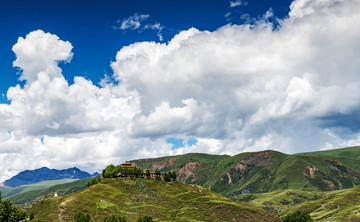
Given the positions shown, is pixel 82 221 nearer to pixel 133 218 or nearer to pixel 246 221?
pixel 133 218

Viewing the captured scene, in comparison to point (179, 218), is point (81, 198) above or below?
above

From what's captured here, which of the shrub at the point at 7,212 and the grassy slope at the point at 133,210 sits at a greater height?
the shrub at the point at 7,212

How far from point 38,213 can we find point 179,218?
7738cm

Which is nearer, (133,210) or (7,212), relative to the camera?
(7,212)

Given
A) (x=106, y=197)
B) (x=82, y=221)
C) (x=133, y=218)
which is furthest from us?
(x=106, y=197)

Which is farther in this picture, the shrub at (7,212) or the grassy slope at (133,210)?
the grassy slope at (133,210)

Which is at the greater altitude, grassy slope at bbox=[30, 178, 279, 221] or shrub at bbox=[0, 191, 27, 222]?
shrub at bbox=[0, 191, 27, 222]

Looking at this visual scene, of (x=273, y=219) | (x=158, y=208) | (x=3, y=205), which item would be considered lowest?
(x=273, y=219)

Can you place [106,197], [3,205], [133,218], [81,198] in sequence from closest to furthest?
[3,205] < [133,218] < [81,198] < [106,197]

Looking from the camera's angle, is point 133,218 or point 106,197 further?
point 106,197

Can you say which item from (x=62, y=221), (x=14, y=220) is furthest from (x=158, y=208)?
(x=14, y=220)

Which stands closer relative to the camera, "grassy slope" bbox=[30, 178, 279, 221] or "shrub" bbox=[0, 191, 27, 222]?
"shrub" bbox=[0, 191, 27, 222]

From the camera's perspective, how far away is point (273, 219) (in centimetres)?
19375

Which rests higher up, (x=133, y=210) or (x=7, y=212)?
(x=7, y=212)
